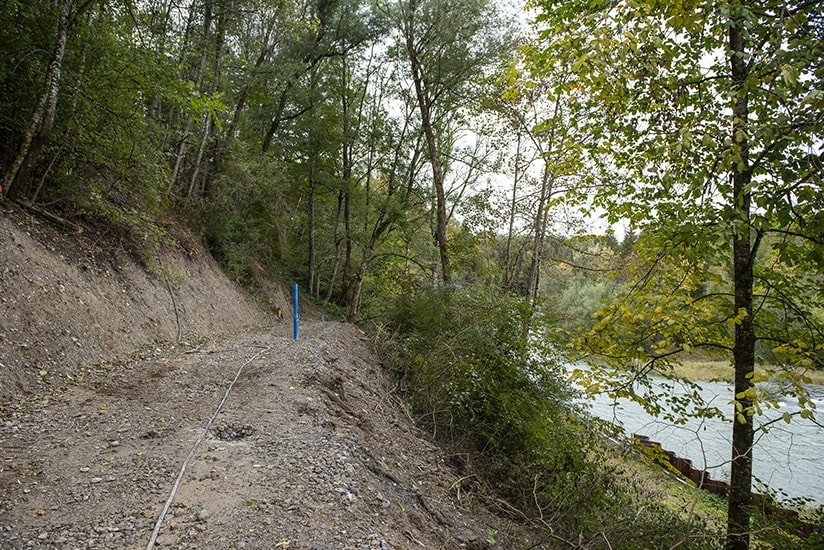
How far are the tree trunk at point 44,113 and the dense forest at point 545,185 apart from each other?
0.08ft

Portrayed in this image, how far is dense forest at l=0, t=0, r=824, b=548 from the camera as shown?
100 inches

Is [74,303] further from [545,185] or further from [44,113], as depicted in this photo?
[545,185]

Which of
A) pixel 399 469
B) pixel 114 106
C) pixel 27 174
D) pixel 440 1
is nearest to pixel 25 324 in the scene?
pixel 27 174

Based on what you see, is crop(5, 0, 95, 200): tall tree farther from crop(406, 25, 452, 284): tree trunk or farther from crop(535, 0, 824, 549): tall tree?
crop(406, 25, 452, 284): tree trunk

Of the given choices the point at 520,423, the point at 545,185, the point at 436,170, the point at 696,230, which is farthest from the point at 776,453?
the point at 696,230

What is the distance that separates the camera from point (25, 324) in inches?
186

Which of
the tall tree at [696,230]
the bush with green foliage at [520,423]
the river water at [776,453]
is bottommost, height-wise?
the river water at [776,453]

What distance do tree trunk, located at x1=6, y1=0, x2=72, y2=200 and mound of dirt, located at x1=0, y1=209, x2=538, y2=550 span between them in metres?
0.65

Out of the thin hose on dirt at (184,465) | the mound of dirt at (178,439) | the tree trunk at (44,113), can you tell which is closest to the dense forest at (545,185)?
the tree trunk at (44,113)

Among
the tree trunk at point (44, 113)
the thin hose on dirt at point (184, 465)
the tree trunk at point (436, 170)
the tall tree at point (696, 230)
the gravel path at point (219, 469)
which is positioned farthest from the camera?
the tree trunk at point (436, 170)

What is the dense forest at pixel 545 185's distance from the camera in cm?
254

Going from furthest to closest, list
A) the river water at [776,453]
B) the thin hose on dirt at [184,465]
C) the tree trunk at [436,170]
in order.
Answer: the tree trunk at [436,170], the river water at [776,453], the thin hose on dirt at [184,465]

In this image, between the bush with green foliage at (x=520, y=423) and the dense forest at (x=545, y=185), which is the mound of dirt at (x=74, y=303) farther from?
the bush with green foliage at (x=520, y=423)

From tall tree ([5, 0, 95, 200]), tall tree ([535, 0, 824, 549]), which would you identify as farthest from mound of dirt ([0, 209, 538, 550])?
tall tree ([535, 0, 824, 549])
